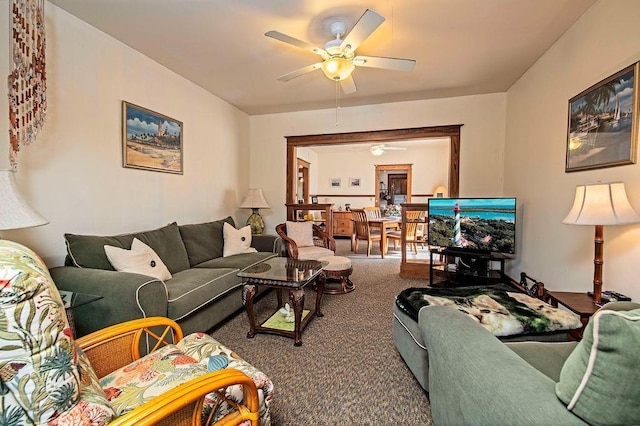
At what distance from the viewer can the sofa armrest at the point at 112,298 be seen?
5.70ft

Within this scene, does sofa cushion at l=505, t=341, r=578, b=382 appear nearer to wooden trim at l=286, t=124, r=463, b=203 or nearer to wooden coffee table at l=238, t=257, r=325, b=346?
wooden coffee table at l=238, t=257, r=325, b=346

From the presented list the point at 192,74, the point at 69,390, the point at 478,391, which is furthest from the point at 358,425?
the point at 192,74

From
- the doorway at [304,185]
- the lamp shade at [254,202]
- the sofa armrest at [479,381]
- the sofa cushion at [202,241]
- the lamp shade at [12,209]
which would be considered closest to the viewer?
the sofa armrest at [479,381]

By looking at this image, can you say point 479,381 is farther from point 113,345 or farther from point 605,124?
point 605,124

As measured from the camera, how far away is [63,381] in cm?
72

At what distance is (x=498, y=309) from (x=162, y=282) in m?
2.17

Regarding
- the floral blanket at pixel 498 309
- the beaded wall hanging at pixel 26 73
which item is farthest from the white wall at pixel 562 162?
the beaded wall hanging at pixel 26 73

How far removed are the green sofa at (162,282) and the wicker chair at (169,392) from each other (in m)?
0.40

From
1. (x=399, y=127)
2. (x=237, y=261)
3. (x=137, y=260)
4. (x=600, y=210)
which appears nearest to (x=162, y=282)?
(x=137, y=260)

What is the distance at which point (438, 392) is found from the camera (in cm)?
127

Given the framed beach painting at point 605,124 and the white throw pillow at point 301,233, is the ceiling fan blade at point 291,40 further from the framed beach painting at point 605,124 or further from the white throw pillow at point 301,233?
the white throw pillow at point 301,233

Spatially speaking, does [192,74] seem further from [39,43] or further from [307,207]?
[307,207]

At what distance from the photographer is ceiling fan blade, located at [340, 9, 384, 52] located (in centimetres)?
179

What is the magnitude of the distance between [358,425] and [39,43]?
3.07 m
